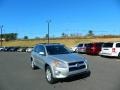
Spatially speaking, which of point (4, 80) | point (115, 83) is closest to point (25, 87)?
point (4, 80)

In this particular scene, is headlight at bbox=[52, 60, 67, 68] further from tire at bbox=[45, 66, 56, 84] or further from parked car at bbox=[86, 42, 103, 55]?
parked car at bbox=[86, 42, 103, 55]

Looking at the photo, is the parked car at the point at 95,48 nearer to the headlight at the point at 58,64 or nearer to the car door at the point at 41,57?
the car door at the point at 41,57

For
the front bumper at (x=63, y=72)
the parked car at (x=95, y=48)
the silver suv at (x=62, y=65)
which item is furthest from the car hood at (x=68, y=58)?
the parked car at (x=95, y=48)

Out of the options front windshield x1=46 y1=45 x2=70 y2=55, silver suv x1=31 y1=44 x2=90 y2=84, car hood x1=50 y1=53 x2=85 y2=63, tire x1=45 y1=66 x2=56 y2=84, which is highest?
front windshield x1=46 y1=45 x2=70 y2=55

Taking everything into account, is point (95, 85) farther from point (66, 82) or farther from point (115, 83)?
point (66, 82)

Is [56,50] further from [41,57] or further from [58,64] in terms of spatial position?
[58,64]

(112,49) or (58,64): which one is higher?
(58,64)

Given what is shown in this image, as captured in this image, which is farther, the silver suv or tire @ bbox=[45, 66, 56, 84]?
tire @ bbox=[45, 66, 56, 84]

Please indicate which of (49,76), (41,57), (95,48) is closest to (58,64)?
(49,76)

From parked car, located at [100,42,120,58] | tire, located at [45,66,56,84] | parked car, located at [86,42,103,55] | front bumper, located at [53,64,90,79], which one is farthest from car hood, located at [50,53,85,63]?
parked car, located at [86,42,103,55]

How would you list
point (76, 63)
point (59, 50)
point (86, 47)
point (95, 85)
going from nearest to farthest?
point (95, 85) → point (76, 63) → point (59, 50) → point (86, 47)

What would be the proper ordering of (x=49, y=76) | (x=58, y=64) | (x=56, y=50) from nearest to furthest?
(x=58, y=64)
(x=49, y=76)
(x=56, y=50)

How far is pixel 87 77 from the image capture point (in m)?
12.5

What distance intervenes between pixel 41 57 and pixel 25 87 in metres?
2.59
